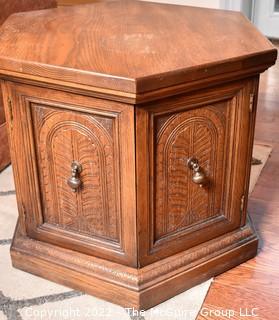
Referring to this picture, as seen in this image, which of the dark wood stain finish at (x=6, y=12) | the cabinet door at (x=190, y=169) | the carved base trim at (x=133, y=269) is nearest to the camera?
the cabinet door at (x=190, y=169)

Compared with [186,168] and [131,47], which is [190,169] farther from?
[131,47]

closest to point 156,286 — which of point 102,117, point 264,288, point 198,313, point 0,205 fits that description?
point 198,313

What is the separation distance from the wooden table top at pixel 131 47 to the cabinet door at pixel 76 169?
0.08 metres

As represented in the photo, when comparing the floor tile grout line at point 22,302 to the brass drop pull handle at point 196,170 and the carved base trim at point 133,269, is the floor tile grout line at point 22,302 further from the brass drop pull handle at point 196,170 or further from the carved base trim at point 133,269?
the brass drop pull handle at point 196,170

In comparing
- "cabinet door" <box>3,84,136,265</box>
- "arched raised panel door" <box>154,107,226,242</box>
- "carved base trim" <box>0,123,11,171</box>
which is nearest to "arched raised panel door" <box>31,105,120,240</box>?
"cabinet door" <box>3,84,136,265</box>

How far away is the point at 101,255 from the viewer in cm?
133

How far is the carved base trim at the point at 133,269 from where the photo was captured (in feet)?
4.24

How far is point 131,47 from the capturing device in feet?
3.91

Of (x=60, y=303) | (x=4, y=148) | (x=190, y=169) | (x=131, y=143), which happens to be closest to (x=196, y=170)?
(x=190, y=169)

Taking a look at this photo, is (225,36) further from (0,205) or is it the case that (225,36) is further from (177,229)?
(0,205)

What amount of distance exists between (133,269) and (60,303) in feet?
0.67

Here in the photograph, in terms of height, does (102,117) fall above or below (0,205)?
above

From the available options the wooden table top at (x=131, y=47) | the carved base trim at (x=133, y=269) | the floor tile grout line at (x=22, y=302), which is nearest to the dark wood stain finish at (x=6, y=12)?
the wooden table top at (x=131, y=47)

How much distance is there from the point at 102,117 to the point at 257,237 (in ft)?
1.95
